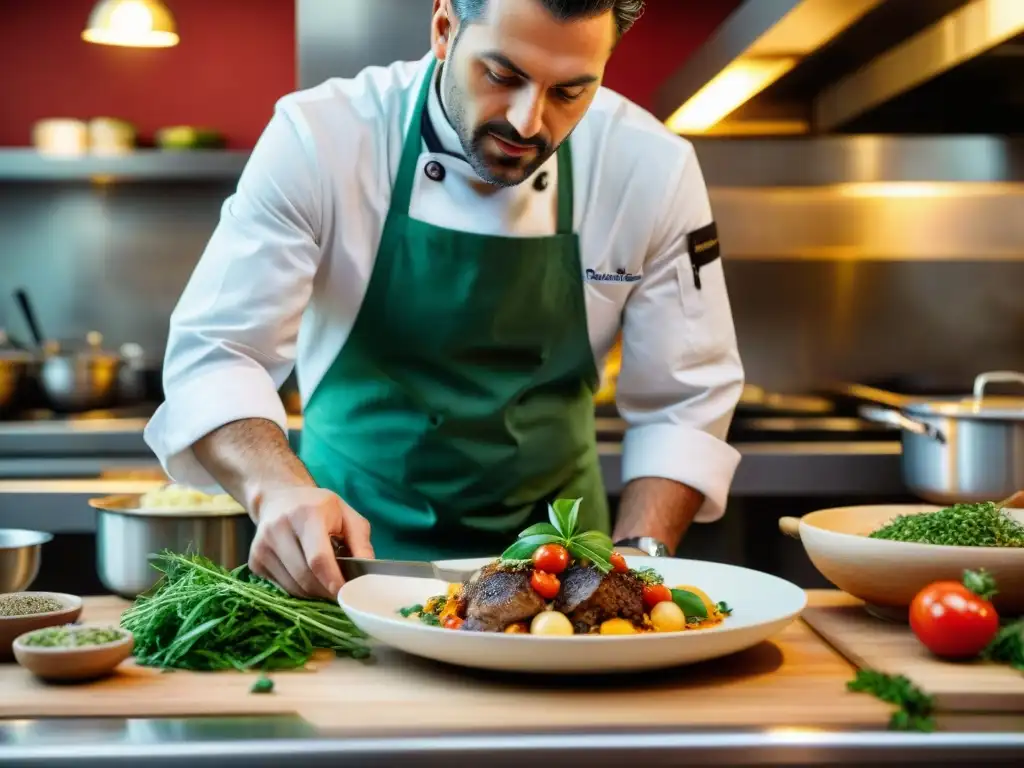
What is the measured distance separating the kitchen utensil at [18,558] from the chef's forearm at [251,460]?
0.23 m

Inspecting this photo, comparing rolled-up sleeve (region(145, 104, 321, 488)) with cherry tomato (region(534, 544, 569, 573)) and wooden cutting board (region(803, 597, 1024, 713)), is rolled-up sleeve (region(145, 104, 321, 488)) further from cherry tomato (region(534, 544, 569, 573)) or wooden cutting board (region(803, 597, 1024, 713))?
wooden cutting board (region(803, 597, 1024, 713))

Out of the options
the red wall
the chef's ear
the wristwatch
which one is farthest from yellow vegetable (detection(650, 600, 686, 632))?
the red wall

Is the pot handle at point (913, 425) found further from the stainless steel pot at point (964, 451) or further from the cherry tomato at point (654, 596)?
the cherry tomato at point (654, 596)

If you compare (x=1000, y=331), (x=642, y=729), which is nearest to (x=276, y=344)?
(x=642, y=729)

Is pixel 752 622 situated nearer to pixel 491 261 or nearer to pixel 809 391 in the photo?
pixel 491 261

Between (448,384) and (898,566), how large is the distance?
0.79 m

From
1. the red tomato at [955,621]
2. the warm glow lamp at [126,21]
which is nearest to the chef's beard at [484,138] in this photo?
the red tomato at [955,621]

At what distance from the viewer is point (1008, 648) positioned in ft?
4.17

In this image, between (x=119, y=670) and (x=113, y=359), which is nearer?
(x=119, y=670)

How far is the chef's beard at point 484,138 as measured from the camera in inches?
65.5

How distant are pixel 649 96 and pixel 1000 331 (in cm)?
137

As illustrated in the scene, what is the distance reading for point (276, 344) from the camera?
1836 millimetres

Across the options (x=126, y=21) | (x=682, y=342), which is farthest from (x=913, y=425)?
(x=126, y=21)

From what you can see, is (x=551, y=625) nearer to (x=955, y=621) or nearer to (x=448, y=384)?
(x=955, y=621)
